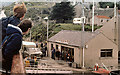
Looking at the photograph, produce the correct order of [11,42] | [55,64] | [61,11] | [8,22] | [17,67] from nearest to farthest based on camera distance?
[17,67] < [11,42] < [8,22] < [61,11] < [55,64]

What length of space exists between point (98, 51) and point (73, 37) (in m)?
1.04

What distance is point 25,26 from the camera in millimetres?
6199

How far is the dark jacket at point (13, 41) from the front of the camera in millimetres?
5902

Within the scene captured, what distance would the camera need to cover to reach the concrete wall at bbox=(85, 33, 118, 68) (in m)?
8.03

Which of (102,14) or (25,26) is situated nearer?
(25,26)

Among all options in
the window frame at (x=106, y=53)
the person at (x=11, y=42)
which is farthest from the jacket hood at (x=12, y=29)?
the window frame at (x=106, y=53)

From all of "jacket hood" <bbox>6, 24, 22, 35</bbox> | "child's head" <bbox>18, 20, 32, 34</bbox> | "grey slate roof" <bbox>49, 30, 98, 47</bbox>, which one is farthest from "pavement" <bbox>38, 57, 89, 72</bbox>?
"jacket hood" <bbox>6, 24, 22, 35</bbox>

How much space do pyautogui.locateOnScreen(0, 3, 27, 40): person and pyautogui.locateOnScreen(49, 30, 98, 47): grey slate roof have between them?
77.5 inches

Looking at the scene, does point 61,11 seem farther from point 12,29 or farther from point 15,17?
point 12,29

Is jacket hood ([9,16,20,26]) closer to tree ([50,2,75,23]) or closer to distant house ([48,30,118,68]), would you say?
tree ([50,2,75,23])

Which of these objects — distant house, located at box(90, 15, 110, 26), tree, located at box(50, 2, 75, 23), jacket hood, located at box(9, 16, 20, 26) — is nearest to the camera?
jacket hood, located at box(9, 16, 20, 26)

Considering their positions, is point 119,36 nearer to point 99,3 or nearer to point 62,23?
point 99,3

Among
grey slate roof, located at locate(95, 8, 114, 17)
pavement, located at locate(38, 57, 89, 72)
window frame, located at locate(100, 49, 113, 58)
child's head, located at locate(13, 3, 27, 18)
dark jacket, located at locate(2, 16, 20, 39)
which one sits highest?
grey slate roof, located at locate(95, 8, 114, 17)

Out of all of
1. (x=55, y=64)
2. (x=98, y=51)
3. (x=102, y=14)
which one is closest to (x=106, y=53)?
(x=98, y=51)
